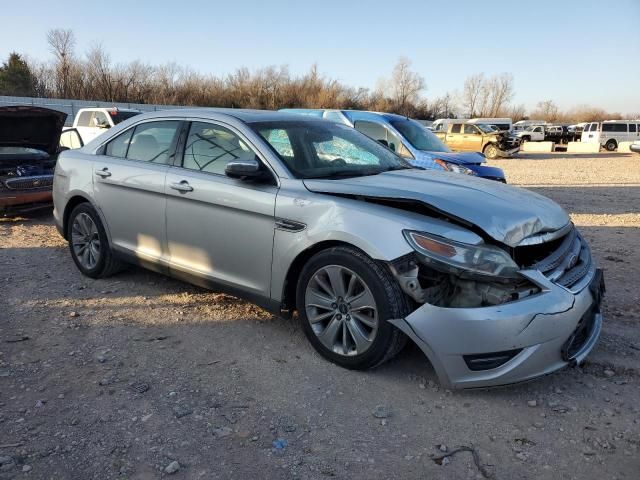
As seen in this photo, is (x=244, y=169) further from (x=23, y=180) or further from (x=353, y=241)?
(x=23, y=180)

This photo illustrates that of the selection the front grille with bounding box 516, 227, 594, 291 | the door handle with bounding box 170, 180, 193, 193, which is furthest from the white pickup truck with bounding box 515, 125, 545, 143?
the door handle with bounding box 170, 180, 193, 193

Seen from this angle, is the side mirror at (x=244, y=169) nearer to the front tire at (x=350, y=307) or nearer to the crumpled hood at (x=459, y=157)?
the front tire at (x=350, y=307)

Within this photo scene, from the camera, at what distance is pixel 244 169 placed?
3607 millimetres

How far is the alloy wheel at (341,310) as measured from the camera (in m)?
3.22

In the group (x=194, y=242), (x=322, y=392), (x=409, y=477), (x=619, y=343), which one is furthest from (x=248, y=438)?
(x=619, y=343)

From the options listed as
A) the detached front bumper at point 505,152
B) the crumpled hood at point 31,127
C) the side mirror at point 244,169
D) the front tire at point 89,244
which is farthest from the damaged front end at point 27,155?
the detached front bumper at point 505,152

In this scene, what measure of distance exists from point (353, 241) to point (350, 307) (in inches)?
16.5

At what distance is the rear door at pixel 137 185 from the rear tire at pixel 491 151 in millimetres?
23506

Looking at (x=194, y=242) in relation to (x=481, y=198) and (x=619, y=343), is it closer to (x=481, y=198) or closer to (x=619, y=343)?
(x=481, y=198)

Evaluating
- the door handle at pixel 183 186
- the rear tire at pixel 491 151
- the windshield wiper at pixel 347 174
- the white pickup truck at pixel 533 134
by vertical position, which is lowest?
the rear tire at pixel 491 151

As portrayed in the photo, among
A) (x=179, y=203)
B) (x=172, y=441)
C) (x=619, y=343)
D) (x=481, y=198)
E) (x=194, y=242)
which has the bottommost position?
(x=172, y=441)

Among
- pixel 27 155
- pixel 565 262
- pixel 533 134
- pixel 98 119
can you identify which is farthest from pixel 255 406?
pixel 533 134

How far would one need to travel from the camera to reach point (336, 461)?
256cm

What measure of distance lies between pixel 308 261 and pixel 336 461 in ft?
4.29
